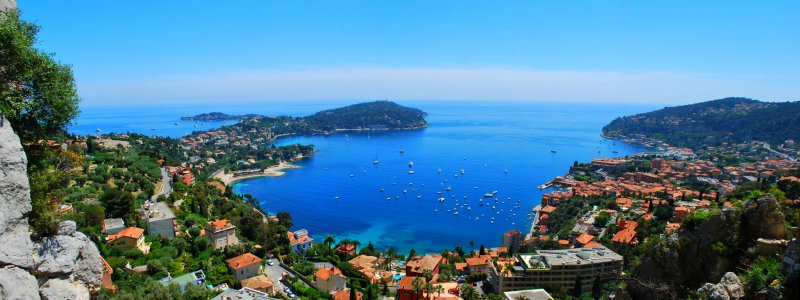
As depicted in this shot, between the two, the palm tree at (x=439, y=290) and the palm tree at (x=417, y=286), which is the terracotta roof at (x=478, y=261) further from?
the palm tree at (x=417, y=286)

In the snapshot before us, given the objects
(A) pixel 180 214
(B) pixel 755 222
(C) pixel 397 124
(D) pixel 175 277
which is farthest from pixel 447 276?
(C) pixel 397 124

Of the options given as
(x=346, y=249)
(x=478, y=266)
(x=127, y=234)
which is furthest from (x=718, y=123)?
(x=127, y=234)

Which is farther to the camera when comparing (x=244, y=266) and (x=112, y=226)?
(x=112, y=226)

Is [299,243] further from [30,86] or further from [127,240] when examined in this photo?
[30,86]

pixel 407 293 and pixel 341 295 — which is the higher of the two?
pixel 407 293

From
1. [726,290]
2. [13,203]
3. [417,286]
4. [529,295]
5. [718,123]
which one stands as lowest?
[417,286]

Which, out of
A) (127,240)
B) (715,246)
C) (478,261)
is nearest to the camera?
(715,246)

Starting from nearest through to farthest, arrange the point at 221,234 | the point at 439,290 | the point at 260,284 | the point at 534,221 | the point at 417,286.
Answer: the point at 417,286 → the point at 439,290 → the point at 260,284 → the point at 221,234 → the point at 534,221
